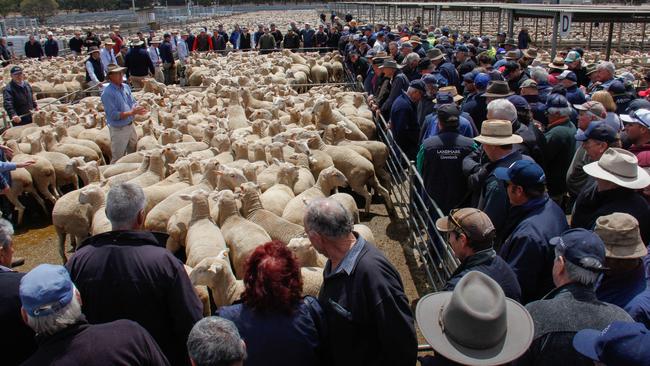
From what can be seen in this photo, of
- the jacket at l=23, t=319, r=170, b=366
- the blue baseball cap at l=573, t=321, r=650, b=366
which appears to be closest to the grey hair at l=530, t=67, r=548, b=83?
the blue baseball cap at l=573, t=321, r=650, b=366

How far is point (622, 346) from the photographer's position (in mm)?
2133

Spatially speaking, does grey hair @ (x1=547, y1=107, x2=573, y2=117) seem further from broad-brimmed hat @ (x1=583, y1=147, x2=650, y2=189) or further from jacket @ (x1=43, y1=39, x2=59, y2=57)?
jacket @ (x1=43, y1=39, x2=59, y2=57)

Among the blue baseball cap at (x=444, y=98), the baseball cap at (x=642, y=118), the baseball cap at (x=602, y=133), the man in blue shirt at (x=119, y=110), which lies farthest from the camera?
the man in blue shirt at (x=119, y=110)

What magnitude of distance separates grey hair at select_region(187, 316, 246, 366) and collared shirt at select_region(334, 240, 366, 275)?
0.78m

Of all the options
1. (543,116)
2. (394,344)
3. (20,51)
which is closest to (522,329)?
(394,344)

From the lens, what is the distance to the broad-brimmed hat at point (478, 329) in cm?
231

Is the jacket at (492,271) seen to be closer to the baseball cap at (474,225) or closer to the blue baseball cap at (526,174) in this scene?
the baseball cap at (474,225)

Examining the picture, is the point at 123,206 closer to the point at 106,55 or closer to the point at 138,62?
the point at 106,55

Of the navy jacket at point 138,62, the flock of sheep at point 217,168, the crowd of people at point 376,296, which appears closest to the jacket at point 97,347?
the crowd of people at point 376,296

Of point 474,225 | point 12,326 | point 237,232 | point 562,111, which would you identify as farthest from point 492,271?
point 562,111

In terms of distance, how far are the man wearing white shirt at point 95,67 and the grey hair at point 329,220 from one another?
42.8 ft

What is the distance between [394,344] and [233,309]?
94 centimetres

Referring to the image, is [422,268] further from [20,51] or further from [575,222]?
[20,51]

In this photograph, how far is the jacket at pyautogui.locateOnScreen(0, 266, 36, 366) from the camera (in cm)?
307
